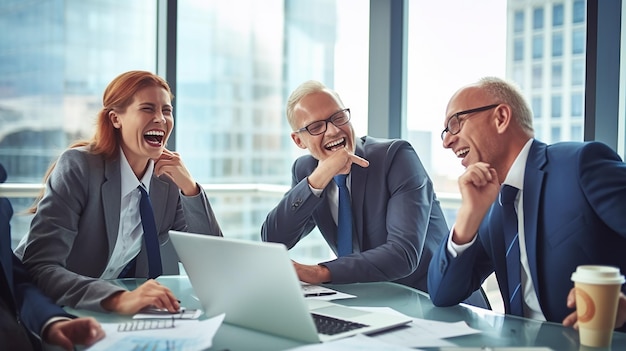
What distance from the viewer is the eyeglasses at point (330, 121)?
2486 millimetres

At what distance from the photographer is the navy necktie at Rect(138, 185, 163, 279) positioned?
7.37 feet

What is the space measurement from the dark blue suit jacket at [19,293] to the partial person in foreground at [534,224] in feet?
3.26

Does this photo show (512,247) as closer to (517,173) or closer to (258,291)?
(517,173)

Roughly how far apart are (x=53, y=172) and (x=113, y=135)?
0.28 m

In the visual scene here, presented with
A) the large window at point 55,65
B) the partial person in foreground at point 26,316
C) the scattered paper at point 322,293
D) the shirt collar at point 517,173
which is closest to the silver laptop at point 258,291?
the scattered paper at point 322,293

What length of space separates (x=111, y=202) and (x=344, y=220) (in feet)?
2.76

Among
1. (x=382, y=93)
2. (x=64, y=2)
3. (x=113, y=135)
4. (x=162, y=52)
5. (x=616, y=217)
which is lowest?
(x=616, y=217)

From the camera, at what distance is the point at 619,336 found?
1.33 metres

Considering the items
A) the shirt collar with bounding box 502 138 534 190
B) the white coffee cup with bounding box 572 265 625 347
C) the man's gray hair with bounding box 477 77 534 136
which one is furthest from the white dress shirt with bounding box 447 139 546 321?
the white coffee cup with bounding box 572 265 625 347

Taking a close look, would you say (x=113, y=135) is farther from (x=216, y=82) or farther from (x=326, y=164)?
(x=216, y=82)

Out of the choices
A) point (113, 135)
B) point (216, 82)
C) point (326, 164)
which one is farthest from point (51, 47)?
point (326, 164)

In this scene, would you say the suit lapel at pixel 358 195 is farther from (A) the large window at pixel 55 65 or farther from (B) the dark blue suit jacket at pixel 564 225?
(A) the large window at pixel 55 65

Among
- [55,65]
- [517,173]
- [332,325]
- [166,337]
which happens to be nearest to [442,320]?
[332,325]

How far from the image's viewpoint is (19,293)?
1675 mm
